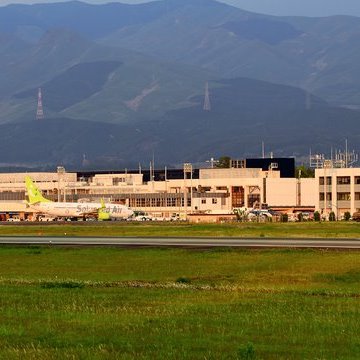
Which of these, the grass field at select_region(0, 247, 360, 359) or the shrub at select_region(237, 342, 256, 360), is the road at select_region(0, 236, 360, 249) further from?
the shrub at select_region(237, 342, 256, 360)

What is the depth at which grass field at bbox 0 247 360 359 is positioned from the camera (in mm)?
32562

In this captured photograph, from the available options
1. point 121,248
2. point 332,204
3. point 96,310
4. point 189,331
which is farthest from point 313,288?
point 332,204

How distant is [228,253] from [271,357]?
43738 millimetres

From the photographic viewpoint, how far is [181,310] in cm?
4075

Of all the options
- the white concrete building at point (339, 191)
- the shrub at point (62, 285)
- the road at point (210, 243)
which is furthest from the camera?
the white concrete building at point (339, 191)

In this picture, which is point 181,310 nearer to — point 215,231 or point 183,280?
point 183,280

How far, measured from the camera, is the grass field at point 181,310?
32.6 m

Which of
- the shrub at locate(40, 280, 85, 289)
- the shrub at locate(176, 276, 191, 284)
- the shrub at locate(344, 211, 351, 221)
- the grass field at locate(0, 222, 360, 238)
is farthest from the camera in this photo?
the shrub at locate(344, 211, 351, 221)

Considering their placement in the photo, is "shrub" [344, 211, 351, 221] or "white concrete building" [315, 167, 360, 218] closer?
"shrub" [344, 211, 351, 221]

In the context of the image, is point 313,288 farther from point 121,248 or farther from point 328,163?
point 328,163

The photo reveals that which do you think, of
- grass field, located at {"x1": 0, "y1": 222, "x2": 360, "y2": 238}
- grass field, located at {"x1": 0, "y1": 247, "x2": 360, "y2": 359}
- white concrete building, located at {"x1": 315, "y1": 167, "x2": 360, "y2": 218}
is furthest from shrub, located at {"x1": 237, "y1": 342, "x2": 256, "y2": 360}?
white concrete building, located at {"x1": 315, "y1": 167, "x2": 360, "y2": 218}

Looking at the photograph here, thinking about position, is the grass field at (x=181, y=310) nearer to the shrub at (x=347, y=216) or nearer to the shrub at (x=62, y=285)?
the shrub at (x=62, y=285)

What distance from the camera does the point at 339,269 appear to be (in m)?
63.0

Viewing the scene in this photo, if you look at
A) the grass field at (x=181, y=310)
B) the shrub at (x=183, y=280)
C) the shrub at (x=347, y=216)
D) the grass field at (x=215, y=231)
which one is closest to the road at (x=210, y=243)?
the grass field at (x=181, y=310)
